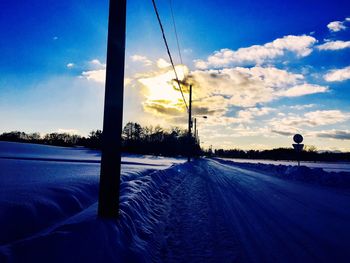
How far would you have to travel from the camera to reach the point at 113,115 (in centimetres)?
465

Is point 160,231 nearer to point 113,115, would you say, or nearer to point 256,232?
point 256,232

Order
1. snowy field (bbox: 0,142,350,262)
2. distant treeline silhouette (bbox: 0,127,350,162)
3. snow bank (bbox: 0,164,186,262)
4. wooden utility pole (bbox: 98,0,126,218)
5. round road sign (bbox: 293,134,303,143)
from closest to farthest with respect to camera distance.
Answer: snow bank (bbox: 0,164,186,262), snowy field (bbox: 0,142,350,262), wooden utility pole (bbox: 98,0,126,218), round road sign (bbox: 293,134,303,143), distant treeline silhouette (bbox: 0,127,350,162)

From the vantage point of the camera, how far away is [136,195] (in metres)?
6.88

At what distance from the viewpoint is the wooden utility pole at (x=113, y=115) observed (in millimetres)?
4555

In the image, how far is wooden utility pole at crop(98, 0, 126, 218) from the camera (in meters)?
4.55

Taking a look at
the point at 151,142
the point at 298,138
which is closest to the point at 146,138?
the point at 151,142

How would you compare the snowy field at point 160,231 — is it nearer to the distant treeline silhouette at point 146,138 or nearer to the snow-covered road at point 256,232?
the snow-covered road at point 256,232

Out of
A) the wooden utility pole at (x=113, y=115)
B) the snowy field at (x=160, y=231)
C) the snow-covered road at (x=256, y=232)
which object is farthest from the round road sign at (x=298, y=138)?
the wooden utility pole at (x=113, y=115)

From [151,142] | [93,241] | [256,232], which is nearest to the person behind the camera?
[93,241]

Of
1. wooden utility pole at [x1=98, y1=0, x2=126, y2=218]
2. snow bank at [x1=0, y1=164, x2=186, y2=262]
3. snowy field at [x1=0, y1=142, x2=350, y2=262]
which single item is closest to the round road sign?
snowy field at [x1=0, y1=142, x2=350, y2=262]

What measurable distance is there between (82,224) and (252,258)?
8.00 ft

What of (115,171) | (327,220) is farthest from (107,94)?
(327,220)

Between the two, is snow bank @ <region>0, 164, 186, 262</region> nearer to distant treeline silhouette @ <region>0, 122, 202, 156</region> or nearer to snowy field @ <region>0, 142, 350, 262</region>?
snowy field @ <region>0, 142, 350, 262</region>

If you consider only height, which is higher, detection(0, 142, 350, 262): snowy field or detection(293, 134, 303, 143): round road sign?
detection(293, 134, 303, 143): round road sign
